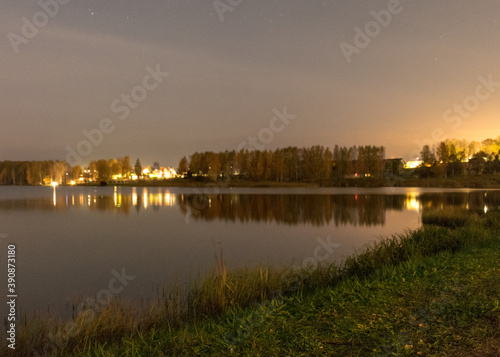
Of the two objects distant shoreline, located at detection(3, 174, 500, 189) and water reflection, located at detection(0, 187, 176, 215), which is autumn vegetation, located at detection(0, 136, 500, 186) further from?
water reflection, located at detection(0, 187, 176, 215)

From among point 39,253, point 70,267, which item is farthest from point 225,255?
point 39,253

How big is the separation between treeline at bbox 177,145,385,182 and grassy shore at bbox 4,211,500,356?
106266 millimetres

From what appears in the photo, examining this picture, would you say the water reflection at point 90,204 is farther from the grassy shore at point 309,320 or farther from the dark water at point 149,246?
the grassy shore at point 309,320

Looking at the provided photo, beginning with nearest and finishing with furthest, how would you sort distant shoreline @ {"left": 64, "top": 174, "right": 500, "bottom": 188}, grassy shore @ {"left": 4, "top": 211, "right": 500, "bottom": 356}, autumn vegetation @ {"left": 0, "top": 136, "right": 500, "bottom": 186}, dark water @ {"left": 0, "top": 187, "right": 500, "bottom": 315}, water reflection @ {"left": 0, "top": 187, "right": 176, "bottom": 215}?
grassy shore @ {"left": 4, "top": 211, "right": 500, "bottom": 356}, dark water @ {"left": 0, "top": 187, "right": 500, "bottom": 315}, water reflection @ {"left": 0, "top": 187, "right": 176, "bottom": 215}, distant shoreline @ {"left": 64, "top": 174, "right": 500, "bottom": 188}, autumn vegetation @ {"left": 0, "top": 136, "right": 500, "bottom": 186}

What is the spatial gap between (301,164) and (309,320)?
384 feet

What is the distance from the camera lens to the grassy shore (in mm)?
4953

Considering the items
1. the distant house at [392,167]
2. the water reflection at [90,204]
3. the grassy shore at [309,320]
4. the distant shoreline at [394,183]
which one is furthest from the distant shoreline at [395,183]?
the grassy shore at [309,320]

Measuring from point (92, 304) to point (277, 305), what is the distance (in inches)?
195

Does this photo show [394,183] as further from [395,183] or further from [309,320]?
[309,320]

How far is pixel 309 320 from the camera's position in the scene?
595 cm

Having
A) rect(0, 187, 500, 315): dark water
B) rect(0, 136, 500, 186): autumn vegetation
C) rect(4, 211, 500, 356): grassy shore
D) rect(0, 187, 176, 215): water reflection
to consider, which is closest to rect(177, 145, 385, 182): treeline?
rect(0, 136, 500, 186): autumn vegetation

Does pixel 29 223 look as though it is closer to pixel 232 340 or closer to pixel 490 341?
pixel 232 340

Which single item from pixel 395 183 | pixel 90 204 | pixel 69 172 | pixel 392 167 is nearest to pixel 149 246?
pixel 90 204

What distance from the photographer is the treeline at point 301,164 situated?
4582 inches
